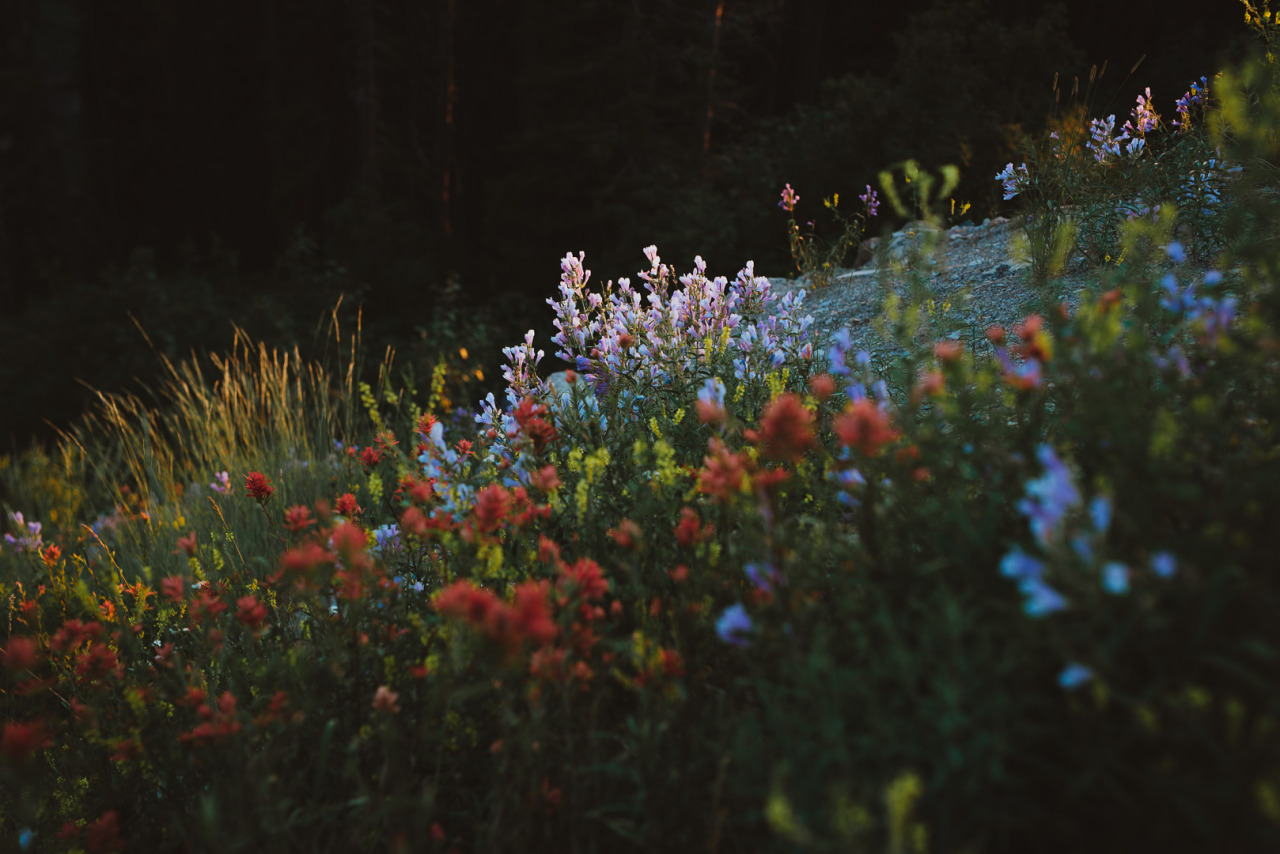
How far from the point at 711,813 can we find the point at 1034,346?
1029mm

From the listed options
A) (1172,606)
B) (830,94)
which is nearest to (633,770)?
(1172,606)

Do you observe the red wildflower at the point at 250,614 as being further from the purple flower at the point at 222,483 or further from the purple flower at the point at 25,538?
the purple flower at the point at 25,538

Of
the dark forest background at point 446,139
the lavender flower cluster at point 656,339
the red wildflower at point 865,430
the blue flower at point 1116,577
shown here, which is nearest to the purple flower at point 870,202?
the dark forest background at point 446,139

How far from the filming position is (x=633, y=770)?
1.36 metres

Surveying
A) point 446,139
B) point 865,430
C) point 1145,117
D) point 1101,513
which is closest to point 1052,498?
point 1101,513

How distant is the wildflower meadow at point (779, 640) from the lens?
1.10 metres

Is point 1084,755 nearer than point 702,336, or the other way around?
point 1084,755

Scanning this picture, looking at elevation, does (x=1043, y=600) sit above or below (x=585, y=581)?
below

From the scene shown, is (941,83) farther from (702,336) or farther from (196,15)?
(196,15)

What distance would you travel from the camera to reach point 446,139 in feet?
58.0

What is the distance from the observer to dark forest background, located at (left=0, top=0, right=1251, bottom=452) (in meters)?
9.45

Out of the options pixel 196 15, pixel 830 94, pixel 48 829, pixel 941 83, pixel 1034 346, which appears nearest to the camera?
pixel 1034 346

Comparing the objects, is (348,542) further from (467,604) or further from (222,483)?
(222,483)

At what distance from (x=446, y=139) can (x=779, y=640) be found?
1845 cm
